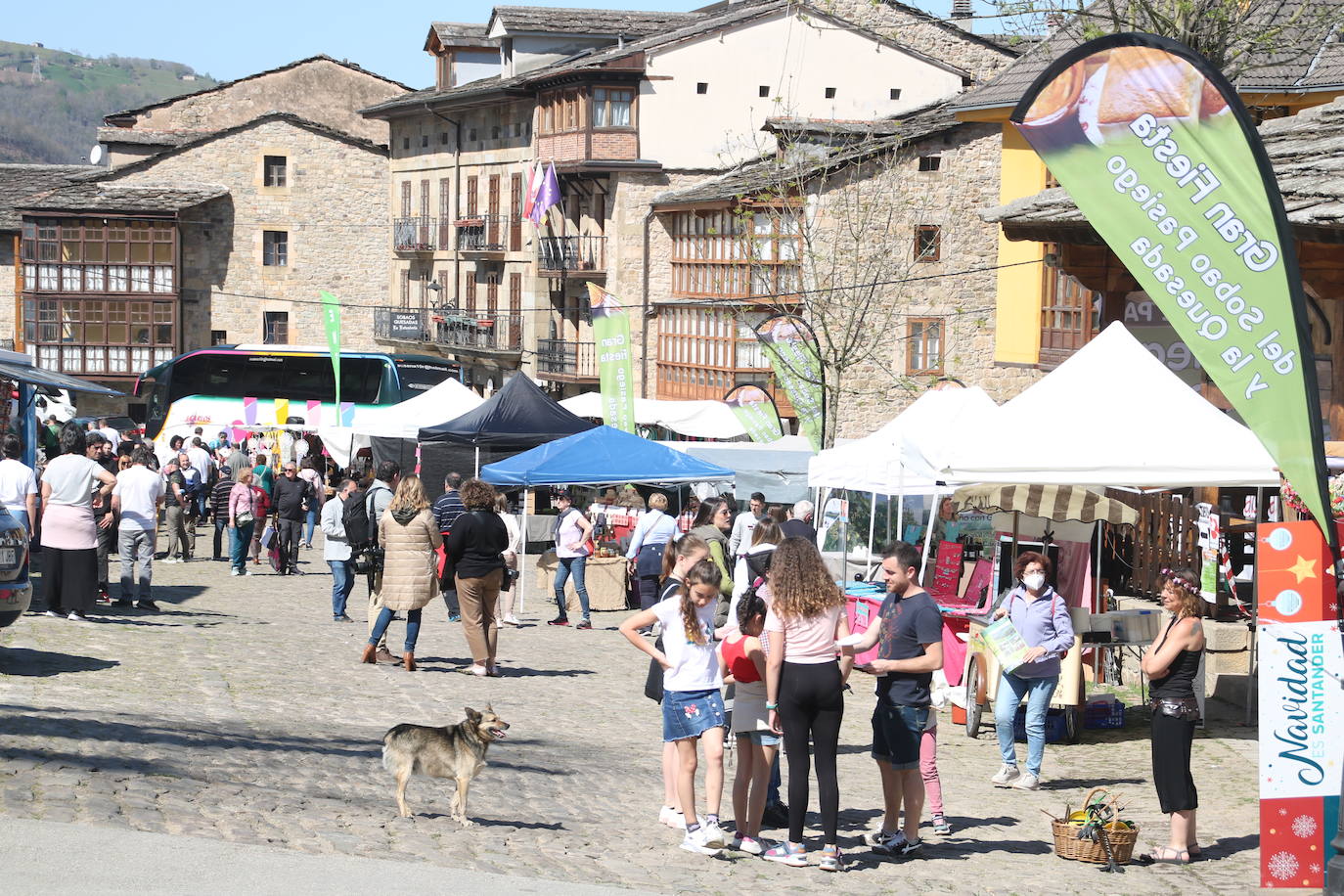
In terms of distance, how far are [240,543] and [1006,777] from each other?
13871 mm

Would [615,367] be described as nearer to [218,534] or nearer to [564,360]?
[218,534]

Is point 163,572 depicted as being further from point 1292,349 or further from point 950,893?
point 1292,349

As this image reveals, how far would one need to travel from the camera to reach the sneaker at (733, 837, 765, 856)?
27.3 ft

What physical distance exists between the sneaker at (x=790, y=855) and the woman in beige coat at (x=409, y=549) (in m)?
5.54

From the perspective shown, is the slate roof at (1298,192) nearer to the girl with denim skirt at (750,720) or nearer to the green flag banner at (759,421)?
the girl with denim skirt at (750,720)

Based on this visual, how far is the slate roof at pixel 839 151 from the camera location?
3425 cm

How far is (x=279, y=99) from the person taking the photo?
2628 inches

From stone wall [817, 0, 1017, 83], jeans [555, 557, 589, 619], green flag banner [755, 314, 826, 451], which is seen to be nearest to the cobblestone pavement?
jeans [555, 557, 589, 619]

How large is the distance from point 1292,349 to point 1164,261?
2.07 ft

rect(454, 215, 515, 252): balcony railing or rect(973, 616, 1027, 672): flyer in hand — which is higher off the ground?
rect(454, 215, 515, 252): balcony railing

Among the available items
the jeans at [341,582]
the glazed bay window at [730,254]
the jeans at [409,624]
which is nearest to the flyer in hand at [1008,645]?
the jeans at [409,624]

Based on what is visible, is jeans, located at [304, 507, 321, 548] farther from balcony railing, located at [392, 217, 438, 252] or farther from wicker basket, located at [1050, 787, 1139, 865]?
balcony railing, located at [392, 217, 438, 252]

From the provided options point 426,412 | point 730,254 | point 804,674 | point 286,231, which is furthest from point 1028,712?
point 286,231

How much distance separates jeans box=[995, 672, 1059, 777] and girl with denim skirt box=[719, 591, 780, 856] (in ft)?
9.34
